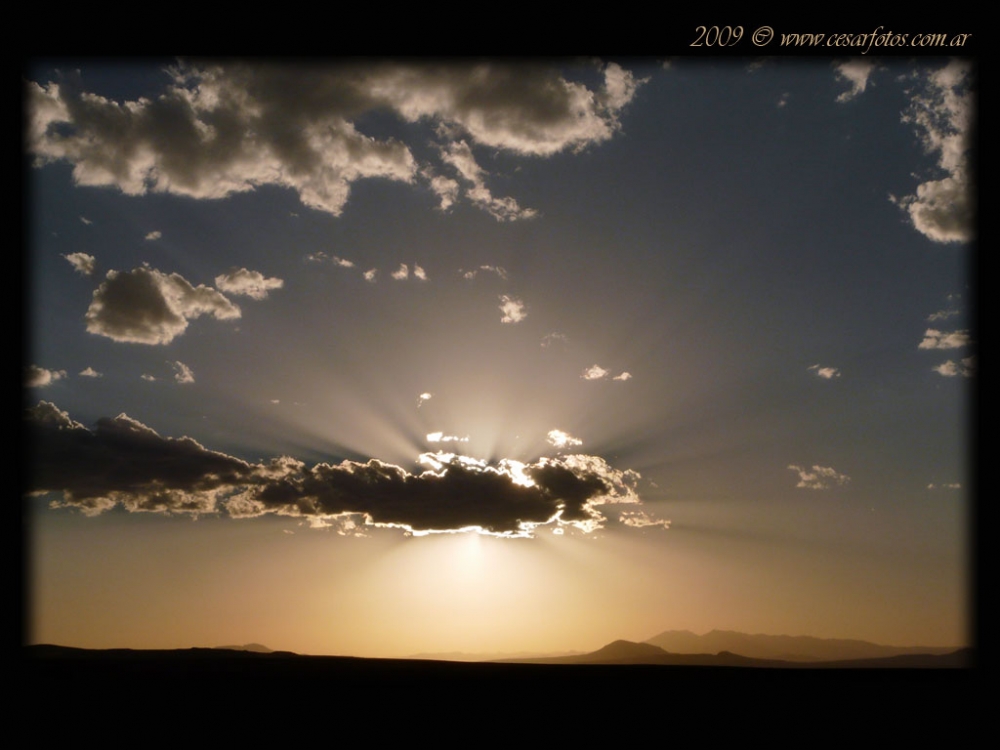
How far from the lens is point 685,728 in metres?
3.46

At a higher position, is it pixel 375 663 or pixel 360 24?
pixel 360 24

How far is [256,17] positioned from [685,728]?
15.1ft

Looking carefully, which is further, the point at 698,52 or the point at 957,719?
the point at 698,52

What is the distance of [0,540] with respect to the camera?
330cm

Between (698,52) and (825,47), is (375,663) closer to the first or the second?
(698,52)

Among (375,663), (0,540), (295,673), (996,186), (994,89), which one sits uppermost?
(994,89)

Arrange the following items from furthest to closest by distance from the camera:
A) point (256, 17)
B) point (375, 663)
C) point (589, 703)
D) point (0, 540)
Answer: point (375, 663) → point (256, 17) → point (589, 703) → point (0, 540)

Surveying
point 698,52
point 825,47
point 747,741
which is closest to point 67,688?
point 747,741

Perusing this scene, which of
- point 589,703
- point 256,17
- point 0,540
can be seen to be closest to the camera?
point 0,540

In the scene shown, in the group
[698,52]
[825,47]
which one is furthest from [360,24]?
[825,47]

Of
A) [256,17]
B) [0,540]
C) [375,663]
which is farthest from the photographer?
[375,663]

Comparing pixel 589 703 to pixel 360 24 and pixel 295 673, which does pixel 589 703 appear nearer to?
pixel 295 673

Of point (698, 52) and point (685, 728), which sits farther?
point (698, 52)

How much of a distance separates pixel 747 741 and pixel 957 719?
3.44 ft
